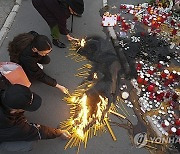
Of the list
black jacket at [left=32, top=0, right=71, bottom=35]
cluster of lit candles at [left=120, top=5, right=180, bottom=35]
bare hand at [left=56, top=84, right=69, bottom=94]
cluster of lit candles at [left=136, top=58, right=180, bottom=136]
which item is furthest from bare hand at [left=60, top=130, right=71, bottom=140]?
cluster of lit candles at [left=120, top=5, right=180, bottom=35]

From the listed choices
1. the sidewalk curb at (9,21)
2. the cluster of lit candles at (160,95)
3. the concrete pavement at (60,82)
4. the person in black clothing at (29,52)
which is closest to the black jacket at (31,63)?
the person in black clothing at (29,52)

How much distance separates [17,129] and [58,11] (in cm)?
259

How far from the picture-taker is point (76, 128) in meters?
4.40

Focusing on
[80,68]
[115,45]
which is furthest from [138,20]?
[80,68]

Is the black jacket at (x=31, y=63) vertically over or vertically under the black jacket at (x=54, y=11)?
under

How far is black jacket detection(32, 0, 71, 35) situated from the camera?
5.01 meters

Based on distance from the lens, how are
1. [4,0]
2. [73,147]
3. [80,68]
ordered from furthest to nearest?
[4,0] < [80,68] < [73,147]

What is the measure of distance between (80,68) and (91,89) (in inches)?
22.9

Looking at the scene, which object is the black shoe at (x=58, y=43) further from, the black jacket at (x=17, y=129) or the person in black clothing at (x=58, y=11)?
the black jacket at (x=17, y=129)

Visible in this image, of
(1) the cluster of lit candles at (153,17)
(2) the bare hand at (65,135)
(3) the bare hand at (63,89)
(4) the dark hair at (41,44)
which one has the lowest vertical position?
(2) the bare hand at (65,135)

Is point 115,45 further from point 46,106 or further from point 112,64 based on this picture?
point 46,106

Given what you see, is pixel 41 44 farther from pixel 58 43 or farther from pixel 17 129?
pixel 58 43

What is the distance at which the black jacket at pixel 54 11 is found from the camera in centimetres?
501

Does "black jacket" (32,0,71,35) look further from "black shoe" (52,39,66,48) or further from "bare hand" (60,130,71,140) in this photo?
"bare hand" (60,130,71,140)
